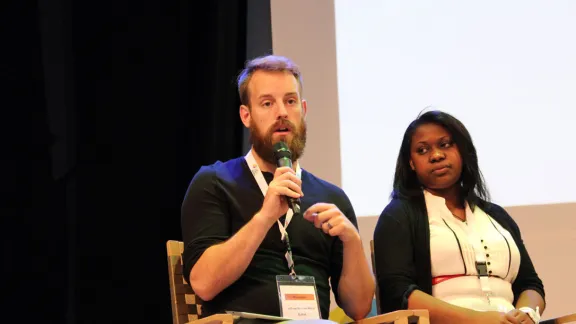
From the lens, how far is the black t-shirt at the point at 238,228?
7.18ft

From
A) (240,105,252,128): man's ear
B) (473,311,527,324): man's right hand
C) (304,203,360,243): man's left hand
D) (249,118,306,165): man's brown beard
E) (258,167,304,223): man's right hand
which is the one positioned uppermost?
(240,105,252,128): man's ear

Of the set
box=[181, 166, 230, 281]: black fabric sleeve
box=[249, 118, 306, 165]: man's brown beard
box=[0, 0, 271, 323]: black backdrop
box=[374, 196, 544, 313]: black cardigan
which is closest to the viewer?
box=[181, 166, 230, 281]: black fabric sleeve

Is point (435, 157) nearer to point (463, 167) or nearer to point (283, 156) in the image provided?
point (463, 167)

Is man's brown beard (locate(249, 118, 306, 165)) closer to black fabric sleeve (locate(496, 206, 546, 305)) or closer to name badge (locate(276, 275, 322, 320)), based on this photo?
name badge (locate(276, 275, 322, 320))

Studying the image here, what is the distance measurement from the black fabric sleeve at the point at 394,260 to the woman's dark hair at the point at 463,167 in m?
0.14

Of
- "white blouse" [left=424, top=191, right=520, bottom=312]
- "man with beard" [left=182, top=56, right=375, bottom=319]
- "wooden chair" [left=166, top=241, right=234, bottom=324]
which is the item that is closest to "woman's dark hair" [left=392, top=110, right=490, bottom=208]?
"white blouse" [left=424, top=191, right=520, bottom=312]

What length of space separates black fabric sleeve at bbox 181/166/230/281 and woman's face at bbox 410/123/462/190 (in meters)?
0.75

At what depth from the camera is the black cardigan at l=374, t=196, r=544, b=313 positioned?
8.04 feet

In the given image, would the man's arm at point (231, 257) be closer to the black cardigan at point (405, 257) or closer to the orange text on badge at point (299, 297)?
the orange text on badge at point (299, 297)

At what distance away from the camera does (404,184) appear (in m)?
2.71

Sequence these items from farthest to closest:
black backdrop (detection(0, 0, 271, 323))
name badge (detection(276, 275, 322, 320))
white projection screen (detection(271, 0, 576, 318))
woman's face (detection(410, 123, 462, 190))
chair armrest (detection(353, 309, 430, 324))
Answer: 1. black backdrop (detection(0, 0, 271, 323))
2. white projection screen (detection(271, 0, 576, 318))
3. woman's face (detection(410, 123, 462, 190))
4. name badge (detection(276, 275, 322, 320))
5. chair armrest (detection(353, 309, 430, 324))

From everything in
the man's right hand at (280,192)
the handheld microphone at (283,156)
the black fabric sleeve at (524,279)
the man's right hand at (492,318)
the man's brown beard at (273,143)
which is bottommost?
the man's right hand at (492,318)

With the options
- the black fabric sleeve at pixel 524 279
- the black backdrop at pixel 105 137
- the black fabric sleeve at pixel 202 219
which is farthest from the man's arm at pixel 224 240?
the black backdrop at pixel 105 137

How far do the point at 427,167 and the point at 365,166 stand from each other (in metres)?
0.72
